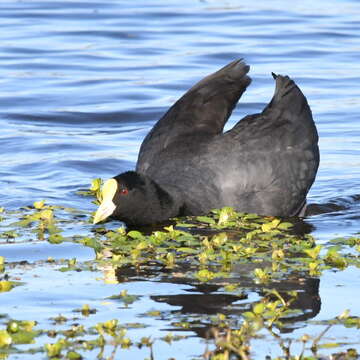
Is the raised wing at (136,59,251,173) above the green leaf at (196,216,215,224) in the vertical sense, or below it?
above

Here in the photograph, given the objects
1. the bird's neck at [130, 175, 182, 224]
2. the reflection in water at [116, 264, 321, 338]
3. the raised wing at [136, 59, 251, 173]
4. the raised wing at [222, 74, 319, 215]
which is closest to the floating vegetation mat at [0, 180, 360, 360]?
the reflection in water at [116, 264, 321, 338]

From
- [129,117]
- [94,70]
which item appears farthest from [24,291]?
[94,70]

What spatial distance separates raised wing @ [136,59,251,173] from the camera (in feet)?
30.0

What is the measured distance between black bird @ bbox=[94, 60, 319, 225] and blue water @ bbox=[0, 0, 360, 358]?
1.59 feet

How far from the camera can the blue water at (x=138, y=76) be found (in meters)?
9.93

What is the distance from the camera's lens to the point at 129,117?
12.5m

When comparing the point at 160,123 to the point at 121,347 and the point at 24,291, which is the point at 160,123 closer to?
the point at 24,291

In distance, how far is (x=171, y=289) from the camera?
6328 millimetres

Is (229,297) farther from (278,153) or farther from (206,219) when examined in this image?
(278,153)

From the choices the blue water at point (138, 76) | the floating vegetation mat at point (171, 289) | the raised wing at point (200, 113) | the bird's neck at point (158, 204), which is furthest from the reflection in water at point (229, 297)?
the raised wing at point (200, 113)

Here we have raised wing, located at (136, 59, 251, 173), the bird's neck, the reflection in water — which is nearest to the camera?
the reflection in water

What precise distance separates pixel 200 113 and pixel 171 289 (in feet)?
10.6

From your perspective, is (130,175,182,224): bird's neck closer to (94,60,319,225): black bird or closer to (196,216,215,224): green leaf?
(94,60,319,225): black bird

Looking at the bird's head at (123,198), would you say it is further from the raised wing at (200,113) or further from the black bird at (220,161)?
the raised wing at (200,113)
